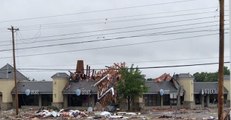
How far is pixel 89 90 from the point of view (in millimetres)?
87125

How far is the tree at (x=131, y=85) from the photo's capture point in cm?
7706

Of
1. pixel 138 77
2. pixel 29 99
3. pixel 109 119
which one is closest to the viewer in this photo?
pixel 109 119

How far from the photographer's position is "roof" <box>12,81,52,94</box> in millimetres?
90556

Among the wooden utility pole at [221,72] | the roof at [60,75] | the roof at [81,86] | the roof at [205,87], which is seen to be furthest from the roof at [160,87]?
the wooden utility pole at [221,72]

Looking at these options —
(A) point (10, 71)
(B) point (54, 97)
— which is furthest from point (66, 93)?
(A) point (10, 71)

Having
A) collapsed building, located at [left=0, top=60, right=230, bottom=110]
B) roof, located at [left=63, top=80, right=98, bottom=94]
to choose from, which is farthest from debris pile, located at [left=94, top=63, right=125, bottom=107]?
roof, located at [left=63, top=80, right=98, bottom=94]

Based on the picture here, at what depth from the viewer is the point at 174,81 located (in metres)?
92.1

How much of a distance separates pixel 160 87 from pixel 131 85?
14.2m

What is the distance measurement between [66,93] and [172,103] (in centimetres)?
1897

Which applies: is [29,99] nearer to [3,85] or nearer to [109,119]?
[3,85]

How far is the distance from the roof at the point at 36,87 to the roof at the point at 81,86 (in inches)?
159

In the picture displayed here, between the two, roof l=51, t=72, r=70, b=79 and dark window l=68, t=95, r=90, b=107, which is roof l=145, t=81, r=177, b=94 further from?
roof l=51, t=72, r=70, b=79

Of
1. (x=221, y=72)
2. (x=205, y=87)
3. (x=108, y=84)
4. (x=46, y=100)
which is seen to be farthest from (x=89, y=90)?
(x=221, y=72)

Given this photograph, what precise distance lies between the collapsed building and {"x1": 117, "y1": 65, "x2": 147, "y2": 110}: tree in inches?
231
